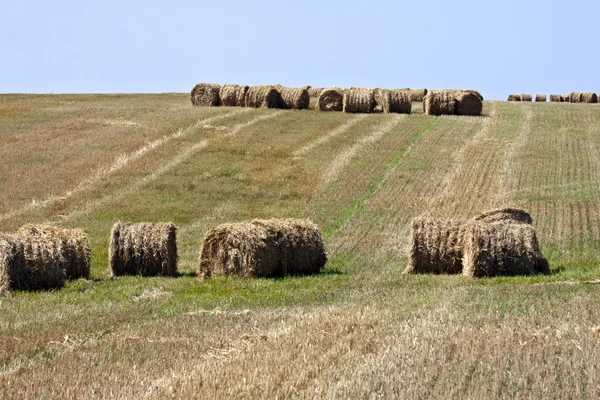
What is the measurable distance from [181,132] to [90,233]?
557 inches

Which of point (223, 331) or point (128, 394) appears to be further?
point (223, 331)

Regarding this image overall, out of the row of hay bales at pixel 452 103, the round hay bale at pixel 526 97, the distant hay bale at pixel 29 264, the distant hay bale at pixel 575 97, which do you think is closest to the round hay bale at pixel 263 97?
the row of hay bales at pixel 452 103

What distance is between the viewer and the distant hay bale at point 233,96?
1863 inches

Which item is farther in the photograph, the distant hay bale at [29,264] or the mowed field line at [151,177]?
the mowed field line at [151,177]

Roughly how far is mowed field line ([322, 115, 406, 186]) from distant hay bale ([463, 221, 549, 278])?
13273mm

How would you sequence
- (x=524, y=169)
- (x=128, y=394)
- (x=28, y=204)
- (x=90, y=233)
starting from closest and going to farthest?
(x=128, y=394) → (x=90, y=233) → (x=28, y=204) → (x=524, y=169)

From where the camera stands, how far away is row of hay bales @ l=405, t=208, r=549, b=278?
57.8 feet

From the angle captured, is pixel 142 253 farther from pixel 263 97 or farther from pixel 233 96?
pixel 233 96

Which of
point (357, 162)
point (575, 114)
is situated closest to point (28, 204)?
point (357, 162)

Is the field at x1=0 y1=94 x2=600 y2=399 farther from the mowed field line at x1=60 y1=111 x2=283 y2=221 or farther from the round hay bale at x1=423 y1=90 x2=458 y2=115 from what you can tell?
→ the round hay bale at x1=423 y1=90 x2=458 y2=115

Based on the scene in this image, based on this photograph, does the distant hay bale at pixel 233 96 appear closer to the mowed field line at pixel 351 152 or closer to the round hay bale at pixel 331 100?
the round hay bale at pixel 331 100

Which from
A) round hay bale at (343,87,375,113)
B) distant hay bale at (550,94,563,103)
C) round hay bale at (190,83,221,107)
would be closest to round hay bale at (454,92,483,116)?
round hay bale at (343,87,375,113)

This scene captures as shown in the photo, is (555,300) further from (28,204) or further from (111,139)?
(111,139)

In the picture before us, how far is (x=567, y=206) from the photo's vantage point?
26328 millimetres
